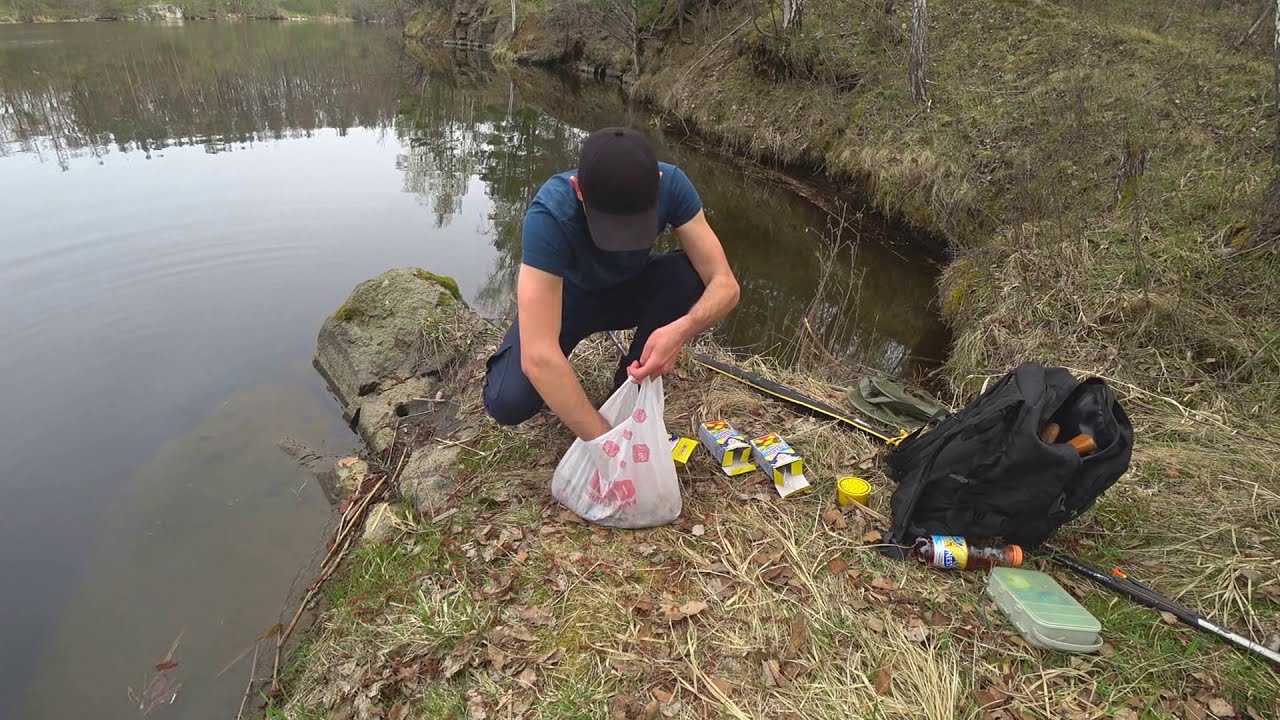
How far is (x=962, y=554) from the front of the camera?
2.18m

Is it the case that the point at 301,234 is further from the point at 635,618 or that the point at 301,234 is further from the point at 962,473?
the point at 962,473

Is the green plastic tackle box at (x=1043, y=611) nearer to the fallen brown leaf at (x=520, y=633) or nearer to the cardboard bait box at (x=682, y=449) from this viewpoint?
the cardboard bait box at (x=682, y=449)

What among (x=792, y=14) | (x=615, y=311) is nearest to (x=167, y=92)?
(x=792, y=14)

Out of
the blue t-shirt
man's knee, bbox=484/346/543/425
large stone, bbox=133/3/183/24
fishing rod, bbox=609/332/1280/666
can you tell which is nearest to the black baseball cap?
the blue t-shirt

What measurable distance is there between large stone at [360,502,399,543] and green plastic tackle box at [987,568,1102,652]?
230 cm

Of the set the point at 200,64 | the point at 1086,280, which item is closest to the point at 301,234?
the point at 1086,280

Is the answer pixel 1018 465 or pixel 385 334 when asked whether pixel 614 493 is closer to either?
pixel 1018 465

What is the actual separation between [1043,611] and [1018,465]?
0.48 metres

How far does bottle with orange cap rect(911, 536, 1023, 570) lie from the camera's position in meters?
2.18

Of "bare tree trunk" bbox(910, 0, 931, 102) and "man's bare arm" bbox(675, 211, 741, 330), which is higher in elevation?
"bare tree trunk" bbox(910, 0, 931, 102)

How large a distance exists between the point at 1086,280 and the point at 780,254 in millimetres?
3159

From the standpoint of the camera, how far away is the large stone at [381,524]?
255cm

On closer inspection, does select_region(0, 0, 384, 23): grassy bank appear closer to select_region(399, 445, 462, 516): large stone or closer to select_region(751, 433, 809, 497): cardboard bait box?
select_region(399, 445, 462, 516): large stone

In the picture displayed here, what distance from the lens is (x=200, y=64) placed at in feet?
57.3
